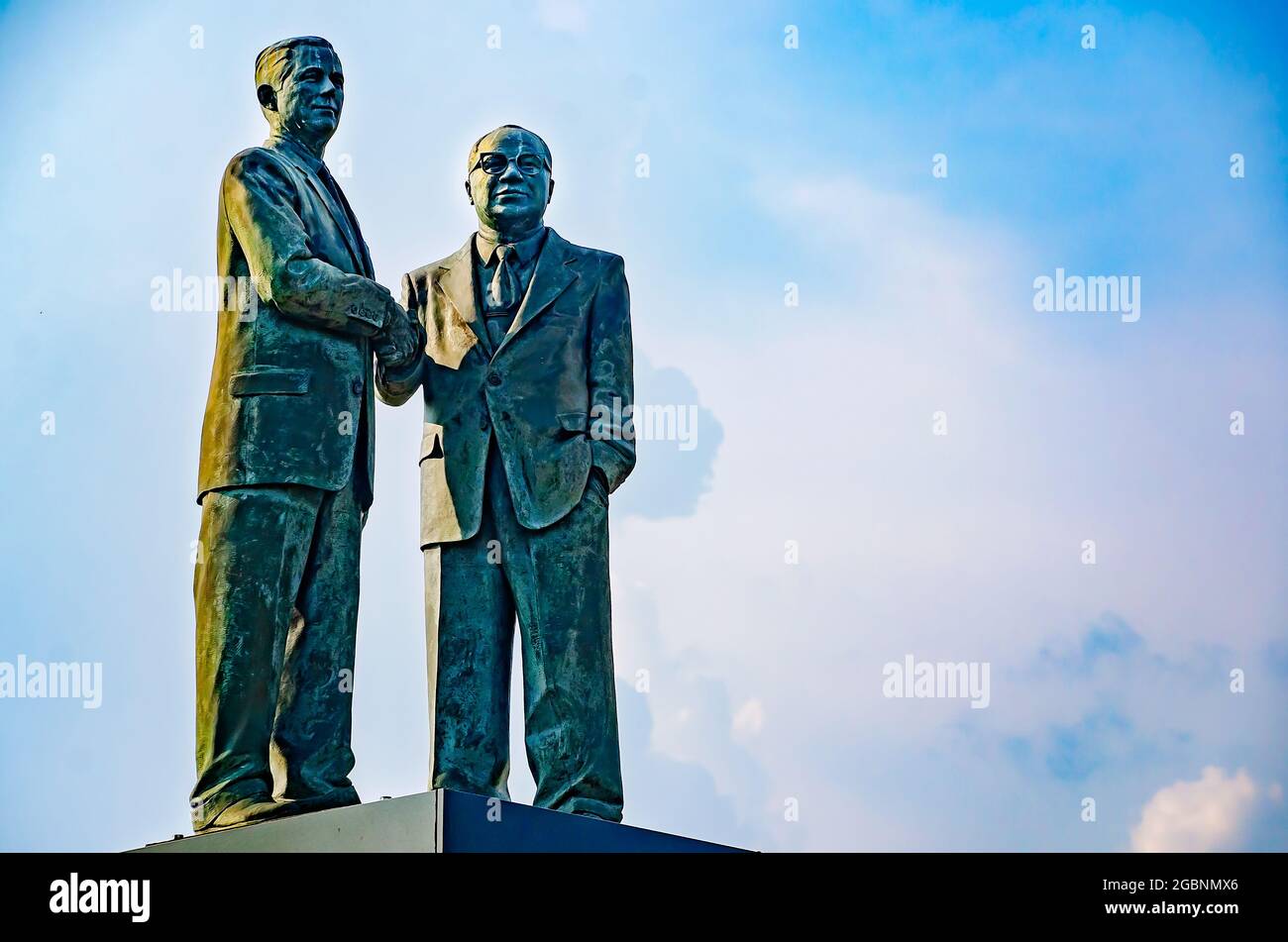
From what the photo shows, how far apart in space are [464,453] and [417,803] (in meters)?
2.63

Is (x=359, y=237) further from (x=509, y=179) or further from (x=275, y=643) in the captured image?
(x=275, y=643)

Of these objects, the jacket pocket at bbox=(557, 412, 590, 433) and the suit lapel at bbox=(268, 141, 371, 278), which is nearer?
the suit lapel at bbox=(268, 141, 371, 278)

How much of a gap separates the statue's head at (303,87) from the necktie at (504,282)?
125 cm

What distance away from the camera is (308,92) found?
44.7ft

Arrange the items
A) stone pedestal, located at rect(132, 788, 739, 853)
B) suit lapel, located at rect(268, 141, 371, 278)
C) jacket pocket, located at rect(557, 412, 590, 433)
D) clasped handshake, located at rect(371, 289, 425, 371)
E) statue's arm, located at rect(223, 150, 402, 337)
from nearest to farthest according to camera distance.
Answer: stone pedestal, located at rect(132, 788, 739, 853), statue's arm, located at rect(223, 150, 402, 337), clasped handshake, located at rect(371, 289, 425, 371), suit lapel, located at rect(268, 141, 371, 278), jacket pocket, located at rect(557, 412, 590, 433)

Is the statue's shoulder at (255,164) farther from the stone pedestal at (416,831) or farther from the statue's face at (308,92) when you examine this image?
the stone pedestal at (416,831)

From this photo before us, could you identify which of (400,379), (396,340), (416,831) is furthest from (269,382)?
(416,831)

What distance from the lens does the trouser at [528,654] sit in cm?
1325

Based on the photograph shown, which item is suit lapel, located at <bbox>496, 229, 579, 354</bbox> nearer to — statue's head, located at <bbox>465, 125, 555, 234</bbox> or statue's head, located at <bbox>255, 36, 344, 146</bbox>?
statue's head, located at <bbox>465, 125, 555, 234</bbox>

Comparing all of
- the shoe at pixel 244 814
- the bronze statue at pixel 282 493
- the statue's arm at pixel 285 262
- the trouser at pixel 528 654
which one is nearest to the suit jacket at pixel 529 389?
the trouser at pixel 528 654

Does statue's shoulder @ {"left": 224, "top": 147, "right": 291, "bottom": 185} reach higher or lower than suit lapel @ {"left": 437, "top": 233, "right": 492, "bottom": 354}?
higher

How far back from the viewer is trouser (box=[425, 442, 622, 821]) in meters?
13.2

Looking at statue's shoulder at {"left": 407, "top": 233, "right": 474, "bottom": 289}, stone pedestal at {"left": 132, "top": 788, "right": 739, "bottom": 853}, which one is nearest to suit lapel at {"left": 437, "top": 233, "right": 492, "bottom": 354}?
statue's shoulder at {"left": 407, "top": 233, "right": 474, "bottom": 289}
